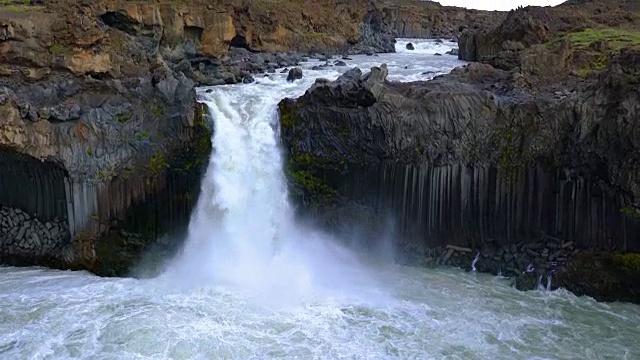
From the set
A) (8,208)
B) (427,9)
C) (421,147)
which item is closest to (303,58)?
(421,147)

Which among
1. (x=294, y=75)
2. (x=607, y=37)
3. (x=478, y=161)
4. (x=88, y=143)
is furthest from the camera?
(x=294, y=75)

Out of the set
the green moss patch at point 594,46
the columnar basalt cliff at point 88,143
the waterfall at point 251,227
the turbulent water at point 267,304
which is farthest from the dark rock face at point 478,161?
the columnar basalt cliff at point 88,143

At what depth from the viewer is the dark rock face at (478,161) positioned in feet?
63.5

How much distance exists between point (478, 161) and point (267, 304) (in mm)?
8946

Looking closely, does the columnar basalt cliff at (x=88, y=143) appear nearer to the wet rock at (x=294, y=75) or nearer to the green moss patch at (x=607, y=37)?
the wet rock at (x=294, y=75)

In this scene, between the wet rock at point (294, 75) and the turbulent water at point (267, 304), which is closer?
the turbulent water at point (267, 304)

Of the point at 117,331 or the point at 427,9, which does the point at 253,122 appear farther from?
the point at 427,9

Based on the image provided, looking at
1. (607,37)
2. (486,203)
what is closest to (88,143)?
(486,203)

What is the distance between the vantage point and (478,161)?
21141 millimetres

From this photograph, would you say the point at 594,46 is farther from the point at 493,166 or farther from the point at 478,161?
the point at 478,161

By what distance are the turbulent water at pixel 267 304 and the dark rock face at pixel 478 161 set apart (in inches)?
52.2

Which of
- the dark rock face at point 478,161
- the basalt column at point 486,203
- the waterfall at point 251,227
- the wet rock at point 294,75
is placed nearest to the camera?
the dark rock face at point 478,161

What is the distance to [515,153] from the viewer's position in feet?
68.5

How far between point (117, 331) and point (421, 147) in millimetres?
11686
